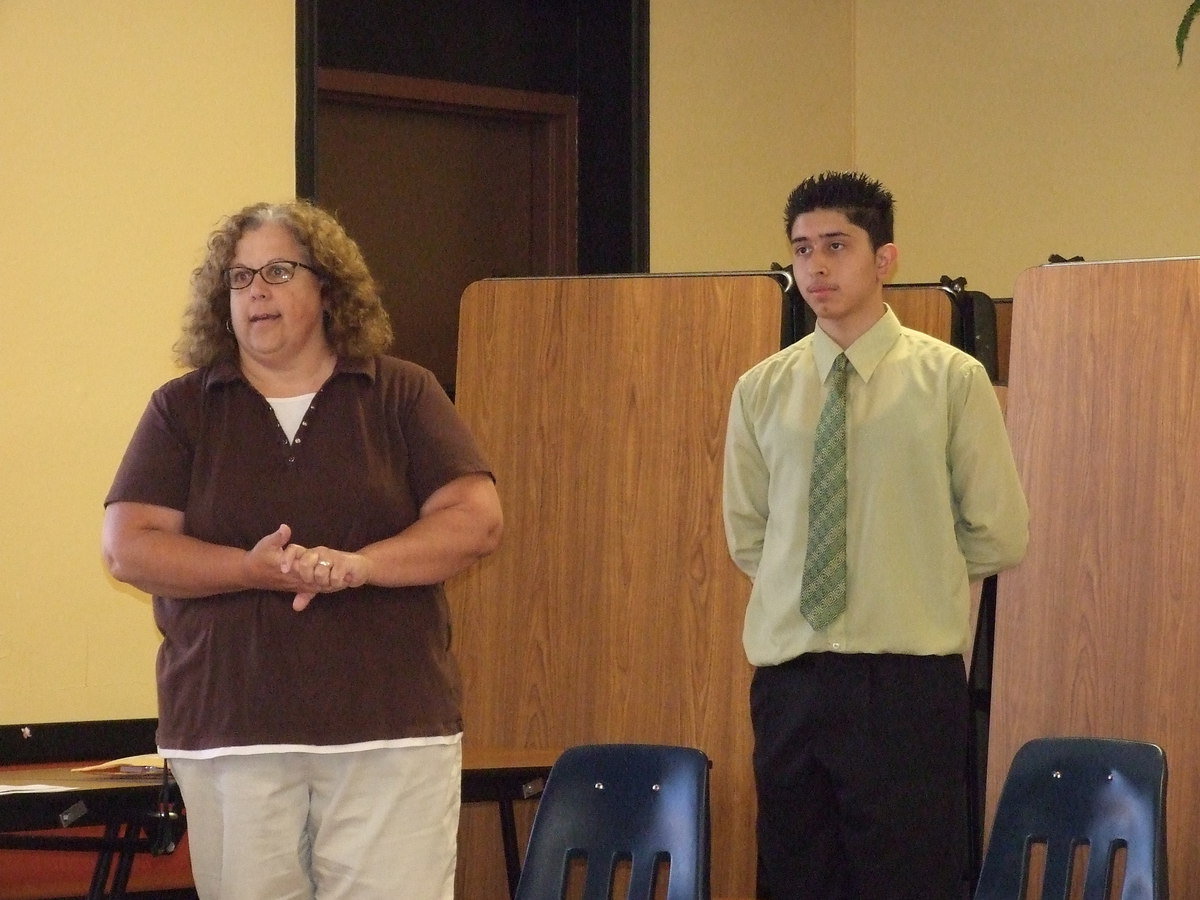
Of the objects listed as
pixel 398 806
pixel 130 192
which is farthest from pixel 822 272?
pixel 130 192

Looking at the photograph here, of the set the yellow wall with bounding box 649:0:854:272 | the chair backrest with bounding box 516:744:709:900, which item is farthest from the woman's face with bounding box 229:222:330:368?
the yellow wall with bounding box 649:0:854:272

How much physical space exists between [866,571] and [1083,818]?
0.50m

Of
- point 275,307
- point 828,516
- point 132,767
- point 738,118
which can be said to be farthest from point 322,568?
point 738,118

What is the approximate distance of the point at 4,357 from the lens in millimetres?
4090

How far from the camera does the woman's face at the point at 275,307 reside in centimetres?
240

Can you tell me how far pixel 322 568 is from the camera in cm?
220

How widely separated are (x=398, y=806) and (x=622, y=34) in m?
3.75

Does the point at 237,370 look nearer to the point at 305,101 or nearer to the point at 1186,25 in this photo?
the point at 305,101

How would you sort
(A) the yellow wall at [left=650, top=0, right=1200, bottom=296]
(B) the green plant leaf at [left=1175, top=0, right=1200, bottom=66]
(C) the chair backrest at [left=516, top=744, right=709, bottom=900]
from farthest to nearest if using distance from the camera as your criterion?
1. (A) the yellow wall at [left=650, top=0, right=1200, bottom=296]
2. (B) the green plant leaf at [left=1175, top=0, right=1200, bottom=66]
3. (C) the chair backrest at [left=516, top=744, right=709, bottom=900]

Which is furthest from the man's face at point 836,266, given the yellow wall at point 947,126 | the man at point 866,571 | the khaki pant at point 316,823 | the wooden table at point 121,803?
the yellow wall at point 947,126

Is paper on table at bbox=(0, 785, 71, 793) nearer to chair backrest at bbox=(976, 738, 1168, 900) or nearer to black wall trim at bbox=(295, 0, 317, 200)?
chair backrest at bbox=(976, 738, 1168, 900)

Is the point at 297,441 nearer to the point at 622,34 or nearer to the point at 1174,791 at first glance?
the point at 1174,791

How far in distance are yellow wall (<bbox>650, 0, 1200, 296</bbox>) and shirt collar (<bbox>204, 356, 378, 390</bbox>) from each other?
319cm

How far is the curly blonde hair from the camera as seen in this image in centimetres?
245
